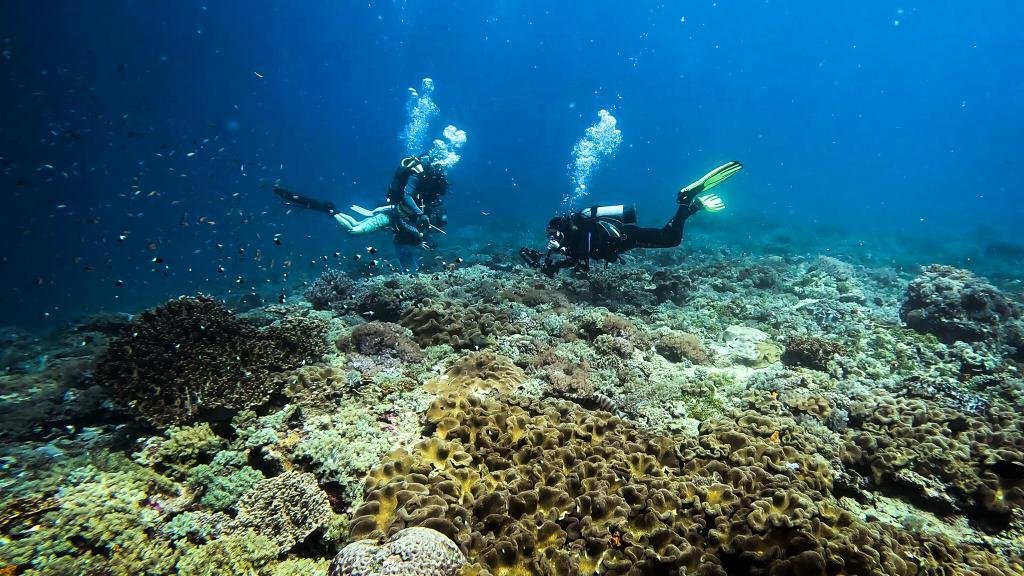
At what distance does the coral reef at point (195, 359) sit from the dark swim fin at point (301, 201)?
30.7 ft

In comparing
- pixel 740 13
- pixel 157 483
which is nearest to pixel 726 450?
pixel 157 483

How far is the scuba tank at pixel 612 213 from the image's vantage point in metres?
11.1

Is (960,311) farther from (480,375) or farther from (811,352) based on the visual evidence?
(480,375)

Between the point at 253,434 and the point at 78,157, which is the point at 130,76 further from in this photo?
the point at 253,434

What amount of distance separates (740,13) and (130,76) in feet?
536

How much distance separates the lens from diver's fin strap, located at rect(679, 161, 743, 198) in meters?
11.2

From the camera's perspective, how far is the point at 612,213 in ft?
36.5

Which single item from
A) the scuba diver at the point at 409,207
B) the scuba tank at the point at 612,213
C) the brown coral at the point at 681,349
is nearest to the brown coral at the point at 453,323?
the brown coral at the point at 681,349

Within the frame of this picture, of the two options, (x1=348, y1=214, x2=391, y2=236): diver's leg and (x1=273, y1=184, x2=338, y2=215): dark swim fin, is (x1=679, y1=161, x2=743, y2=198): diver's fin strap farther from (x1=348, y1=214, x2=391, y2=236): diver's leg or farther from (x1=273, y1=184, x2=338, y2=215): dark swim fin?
(x1=273, y1=184, x2=338, y2=215): dark swim fin

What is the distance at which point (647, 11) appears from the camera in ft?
382

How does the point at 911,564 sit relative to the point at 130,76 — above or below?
below

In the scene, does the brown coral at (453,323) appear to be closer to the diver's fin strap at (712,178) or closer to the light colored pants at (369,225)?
the diver's fin strap at (712,178)

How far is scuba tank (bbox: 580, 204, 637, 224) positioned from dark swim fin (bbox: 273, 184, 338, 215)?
10.9 m

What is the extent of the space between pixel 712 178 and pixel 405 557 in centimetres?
1217
